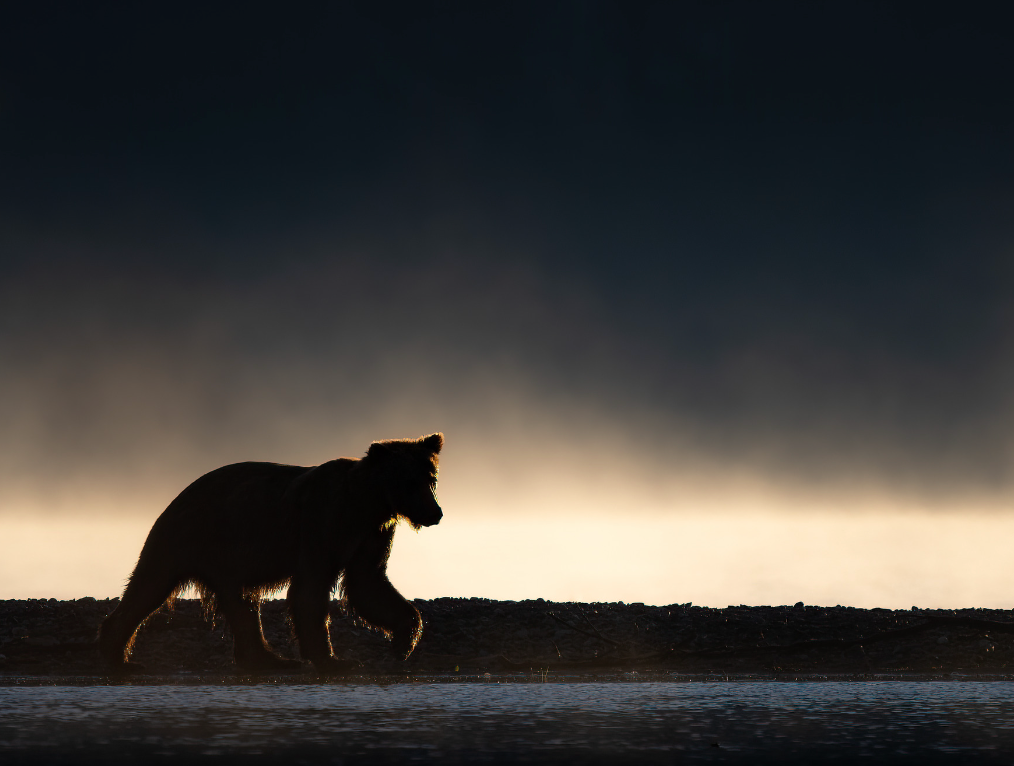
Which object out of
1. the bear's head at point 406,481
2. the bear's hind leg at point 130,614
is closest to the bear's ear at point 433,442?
the bear's head at point 406,481

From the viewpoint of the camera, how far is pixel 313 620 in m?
8.80

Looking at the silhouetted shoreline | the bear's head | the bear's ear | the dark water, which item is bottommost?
the dark water

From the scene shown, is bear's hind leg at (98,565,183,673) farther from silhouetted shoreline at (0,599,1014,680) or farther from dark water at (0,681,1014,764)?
dark water at (0,681,1014,764)

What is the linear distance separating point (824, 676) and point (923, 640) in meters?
3.38

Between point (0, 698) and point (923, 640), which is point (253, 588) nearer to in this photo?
point (0, 698)

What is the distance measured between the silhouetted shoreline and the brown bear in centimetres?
37

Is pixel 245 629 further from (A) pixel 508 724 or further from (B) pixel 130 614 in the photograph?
(A) pixel 508 724

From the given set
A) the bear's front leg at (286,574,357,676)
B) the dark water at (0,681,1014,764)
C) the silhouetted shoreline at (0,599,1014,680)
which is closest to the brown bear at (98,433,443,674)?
the bear's front leg at (286,574,357,676)

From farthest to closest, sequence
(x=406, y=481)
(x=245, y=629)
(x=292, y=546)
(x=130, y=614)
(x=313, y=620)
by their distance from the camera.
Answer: (x=130, y=614), (x=245, y=629), (x=292, y=546), (x=406, y=481), (x=313, y=620)

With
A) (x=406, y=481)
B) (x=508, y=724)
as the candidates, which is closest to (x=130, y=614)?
(x=406, y=481)

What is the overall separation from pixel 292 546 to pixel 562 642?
319 centimetres

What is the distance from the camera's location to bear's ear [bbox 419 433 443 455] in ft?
31.6

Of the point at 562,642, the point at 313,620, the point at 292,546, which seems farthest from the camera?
the point at 562,642

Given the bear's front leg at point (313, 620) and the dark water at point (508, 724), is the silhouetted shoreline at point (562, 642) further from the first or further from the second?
the dark water at point (508, 724)
